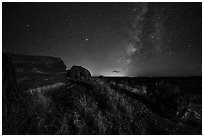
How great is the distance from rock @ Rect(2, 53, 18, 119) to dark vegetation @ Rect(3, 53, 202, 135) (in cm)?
19

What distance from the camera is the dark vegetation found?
5180mm

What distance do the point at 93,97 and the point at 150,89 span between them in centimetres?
271

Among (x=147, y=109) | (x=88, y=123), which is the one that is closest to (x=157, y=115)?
(x=147, y=109)

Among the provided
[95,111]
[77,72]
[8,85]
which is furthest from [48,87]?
[77,72]

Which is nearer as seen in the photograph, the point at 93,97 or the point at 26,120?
the point at 26,120

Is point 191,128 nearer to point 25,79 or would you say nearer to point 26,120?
point 26,120

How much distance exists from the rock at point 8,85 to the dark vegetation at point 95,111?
7.6 inches

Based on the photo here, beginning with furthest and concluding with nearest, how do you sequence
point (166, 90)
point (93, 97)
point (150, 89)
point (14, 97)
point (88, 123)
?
point (150, 89) → point (166, 90) → point (93, 97) → point (14, 97) → point (88, 123)

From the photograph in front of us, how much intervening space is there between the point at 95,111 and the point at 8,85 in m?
2.67

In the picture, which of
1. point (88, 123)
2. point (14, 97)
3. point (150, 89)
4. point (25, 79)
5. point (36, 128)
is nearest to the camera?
point (36, 128)

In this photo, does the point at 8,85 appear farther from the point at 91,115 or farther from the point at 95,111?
the point at 95,111

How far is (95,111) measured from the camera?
5.97 m

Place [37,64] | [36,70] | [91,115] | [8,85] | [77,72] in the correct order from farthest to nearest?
[77,72] < [37,64] < [36,70] < [91,115] < [8,85]

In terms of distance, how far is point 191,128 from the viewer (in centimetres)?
558
